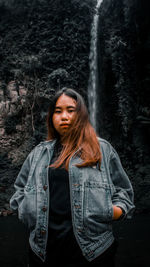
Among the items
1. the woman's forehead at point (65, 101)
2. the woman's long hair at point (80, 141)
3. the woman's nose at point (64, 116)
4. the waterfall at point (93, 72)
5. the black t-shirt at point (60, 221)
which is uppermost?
the waterfall at point (93, 72)

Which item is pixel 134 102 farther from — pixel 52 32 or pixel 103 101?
pixel 52 32

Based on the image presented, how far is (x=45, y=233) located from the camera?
4.15 feet

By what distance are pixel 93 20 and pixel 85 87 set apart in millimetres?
4219

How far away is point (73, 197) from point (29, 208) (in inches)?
10.6

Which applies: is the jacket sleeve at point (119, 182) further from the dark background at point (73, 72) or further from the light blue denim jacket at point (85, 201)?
the dark background at point (73, 72)

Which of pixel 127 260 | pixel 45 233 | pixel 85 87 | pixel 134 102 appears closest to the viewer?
pixel 45 233

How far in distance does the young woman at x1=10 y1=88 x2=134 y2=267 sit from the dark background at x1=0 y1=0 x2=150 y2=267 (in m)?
8.16

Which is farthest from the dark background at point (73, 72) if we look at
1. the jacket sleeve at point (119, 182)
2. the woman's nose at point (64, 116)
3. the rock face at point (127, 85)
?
the woman's nose at point (64, 116)

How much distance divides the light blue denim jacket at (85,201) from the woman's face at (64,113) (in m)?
0.21

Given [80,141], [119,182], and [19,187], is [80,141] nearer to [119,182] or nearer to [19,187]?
[119,182]

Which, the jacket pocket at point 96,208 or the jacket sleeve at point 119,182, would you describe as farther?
the jacket sleeve at point 119,182

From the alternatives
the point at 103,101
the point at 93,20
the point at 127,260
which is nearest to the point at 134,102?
the point at 103,101

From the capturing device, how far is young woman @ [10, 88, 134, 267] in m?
1.24

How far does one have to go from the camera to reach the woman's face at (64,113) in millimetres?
1443
